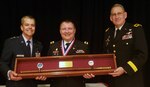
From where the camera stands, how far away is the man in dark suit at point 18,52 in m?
2.68

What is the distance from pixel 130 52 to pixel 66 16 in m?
1.22

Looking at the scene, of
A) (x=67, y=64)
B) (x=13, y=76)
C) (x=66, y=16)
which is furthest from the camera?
(x=66, y=16)

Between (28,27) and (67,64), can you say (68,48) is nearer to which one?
(67,64)

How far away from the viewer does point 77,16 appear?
3730 millimetres

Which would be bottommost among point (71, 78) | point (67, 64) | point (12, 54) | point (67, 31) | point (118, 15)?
point (71, 78)

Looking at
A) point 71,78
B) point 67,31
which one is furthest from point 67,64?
point 67,31

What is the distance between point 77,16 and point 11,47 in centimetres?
126

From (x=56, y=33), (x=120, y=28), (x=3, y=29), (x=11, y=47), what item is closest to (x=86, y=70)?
(x=120, y=28)

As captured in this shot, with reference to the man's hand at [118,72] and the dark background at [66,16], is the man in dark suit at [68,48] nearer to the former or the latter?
the man's hand at [118,72]

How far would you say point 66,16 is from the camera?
3670 millimetres

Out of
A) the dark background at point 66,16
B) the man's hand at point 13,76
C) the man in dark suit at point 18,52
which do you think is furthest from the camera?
the dark background at point 66,16

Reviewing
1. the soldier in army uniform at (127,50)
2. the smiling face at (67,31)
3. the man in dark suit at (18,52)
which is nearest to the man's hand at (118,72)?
the soldier in army uniform at (127,50)

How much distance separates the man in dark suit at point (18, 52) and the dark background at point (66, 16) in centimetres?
89

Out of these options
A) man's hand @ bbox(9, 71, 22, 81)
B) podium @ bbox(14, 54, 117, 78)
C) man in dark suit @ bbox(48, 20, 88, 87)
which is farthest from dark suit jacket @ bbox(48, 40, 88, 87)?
man's hand @ bbox(9, 71, 22, 81)
